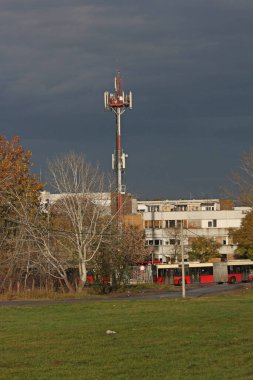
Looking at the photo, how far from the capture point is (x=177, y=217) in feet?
452

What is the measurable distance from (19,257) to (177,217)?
68250 mm

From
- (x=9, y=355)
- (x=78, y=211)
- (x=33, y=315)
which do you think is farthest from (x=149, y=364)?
(x=78, y=211)

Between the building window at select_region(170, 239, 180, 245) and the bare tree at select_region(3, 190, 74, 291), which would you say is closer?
the bare tree at select_region(3, 190, 74, 291)

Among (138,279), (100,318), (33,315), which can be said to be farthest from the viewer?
(138,279)

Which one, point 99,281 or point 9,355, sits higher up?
point 99,281

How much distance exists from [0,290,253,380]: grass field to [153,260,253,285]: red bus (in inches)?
2255

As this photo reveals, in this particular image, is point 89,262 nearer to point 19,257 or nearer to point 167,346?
point 19,257

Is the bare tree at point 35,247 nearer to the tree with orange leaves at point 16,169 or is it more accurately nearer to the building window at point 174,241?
the tree with orange leaves at point 16,169

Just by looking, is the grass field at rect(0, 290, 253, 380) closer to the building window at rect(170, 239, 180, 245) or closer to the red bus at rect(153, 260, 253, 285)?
the red bus at rect(153, 260, 253, 285)

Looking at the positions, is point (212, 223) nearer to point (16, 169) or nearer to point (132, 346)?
point (16, 169)

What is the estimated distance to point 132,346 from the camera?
80.5 ft

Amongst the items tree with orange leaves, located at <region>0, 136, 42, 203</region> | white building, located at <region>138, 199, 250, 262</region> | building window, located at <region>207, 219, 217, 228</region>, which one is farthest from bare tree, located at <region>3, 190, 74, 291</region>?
building window, located at <region>207, 219, 217, 228</region>

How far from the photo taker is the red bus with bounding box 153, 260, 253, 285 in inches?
3858

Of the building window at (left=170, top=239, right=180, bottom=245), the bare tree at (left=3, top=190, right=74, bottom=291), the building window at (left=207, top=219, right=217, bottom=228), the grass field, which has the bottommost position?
the grass field
